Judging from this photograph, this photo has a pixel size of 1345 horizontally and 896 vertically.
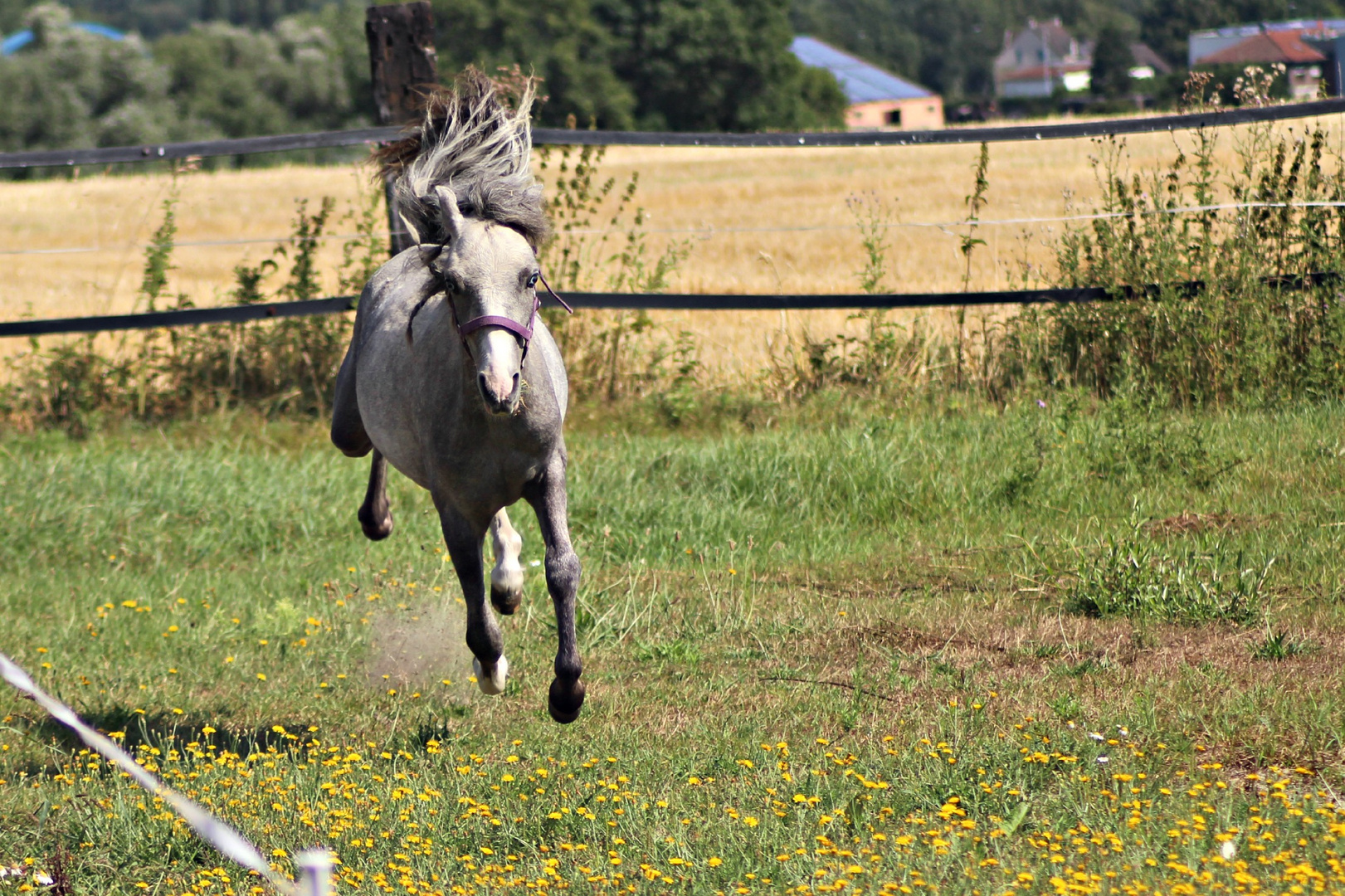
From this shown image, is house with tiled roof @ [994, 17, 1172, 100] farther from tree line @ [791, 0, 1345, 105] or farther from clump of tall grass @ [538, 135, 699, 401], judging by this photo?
clump of tall grass @ [538, 135, 699, 401]

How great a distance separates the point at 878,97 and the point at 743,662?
9054 cm

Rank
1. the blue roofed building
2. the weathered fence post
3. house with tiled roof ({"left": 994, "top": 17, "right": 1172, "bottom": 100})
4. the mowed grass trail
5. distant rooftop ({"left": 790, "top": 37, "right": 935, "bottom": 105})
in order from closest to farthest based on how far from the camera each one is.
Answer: the mowed grass trail → the weathered fence post → the blue roofed building → distant rooftop ({"left": 790, "top": 37, "right": 935, "bottom": 105}) → house with tiled roof ({"left": 994, "top": 17, "right": 1172, "bottom": 100})

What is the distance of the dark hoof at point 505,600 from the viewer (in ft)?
15.6

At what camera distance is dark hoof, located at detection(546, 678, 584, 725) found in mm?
4328

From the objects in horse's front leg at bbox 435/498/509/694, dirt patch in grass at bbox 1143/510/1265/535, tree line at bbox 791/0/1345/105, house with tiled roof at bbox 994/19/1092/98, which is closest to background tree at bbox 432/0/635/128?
house with tiled roof at bbox 994/19/1092/98

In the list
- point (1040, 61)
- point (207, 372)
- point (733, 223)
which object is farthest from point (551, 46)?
point (1040, 61)

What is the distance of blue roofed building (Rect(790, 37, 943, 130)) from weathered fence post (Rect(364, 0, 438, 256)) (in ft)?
245

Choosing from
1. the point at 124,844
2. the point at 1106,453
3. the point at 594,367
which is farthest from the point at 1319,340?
the point at 124,844

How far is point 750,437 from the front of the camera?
8.58 m

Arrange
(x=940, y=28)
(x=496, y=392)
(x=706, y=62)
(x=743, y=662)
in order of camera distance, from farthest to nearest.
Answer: (x=940, y=28), (x=706, y=62), (x=743, y=662), (x=496, y=392)

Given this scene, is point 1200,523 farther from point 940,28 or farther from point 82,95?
point 940,28

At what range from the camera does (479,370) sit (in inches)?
142

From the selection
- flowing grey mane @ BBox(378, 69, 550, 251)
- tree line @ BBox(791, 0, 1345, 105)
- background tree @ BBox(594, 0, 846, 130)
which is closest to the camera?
flowing grey mane @ BBox(378, 69, 550, 251)

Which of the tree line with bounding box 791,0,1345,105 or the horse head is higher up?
the tree line with bounding box 791,0,1345,105
